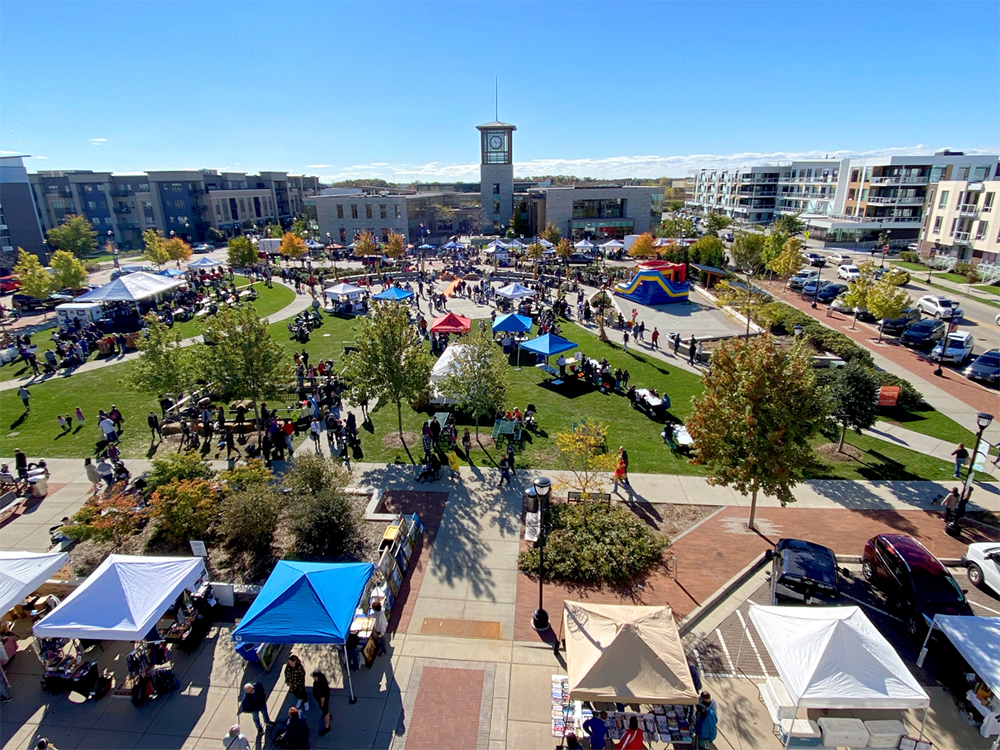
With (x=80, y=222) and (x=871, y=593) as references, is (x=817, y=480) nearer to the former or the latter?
(x=871, y=593)

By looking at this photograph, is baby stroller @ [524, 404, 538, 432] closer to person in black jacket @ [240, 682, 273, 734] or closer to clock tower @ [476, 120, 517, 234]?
person in black jacket @ [240, 682, 273, 734]

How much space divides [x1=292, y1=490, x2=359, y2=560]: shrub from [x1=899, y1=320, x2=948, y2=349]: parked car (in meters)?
31.6

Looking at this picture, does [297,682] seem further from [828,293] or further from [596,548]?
[828,293]

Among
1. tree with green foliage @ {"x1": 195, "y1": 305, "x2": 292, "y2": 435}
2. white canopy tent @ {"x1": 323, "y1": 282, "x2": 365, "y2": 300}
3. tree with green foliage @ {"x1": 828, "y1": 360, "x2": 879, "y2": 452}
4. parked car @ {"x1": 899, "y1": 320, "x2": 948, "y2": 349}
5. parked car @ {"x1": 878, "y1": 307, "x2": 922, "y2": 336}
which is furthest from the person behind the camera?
white canopy tent @ {"x1": 323, "y1": 282, "x2": 365, "y2": 300}

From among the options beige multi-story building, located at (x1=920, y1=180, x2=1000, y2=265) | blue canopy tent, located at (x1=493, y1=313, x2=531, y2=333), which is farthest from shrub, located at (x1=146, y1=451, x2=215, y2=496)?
beige multi-story building, located at (x1=920, y1=180, x2=1000, y2=265)

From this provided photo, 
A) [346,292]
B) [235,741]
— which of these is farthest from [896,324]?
[235,741]

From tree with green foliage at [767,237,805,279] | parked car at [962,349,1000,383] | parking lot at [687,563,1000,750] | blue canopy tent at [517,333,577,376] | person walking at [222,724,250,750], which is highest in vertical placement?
tree with green foliage at [767,237,805,279]

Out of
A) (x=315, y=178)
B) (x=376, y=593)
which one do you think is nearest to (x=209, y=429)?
(x=376, y=593)

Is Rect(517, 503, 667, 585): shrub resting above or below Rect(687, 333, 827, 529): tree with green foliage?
below

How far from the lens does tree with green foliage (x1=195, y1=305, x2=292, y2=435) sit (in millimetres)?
18547

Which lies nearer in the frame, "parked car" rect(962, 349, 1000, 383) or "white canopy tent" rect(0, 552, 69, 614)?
"white canopy tent" rect(0, 552, 69, 614)

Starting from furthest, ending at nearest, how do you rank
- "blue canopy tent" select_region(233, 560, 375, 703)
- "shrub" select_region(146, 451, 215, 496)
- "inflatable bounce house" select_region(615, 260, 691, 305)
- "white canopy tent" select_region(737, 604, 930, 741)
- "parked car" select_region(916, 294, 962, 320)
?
"inflatable bounce house" select_region(615, 260, 691, 305), "parked car" select_region(916, 294, 962, 320), "shrub" select_region(146, 451, 215, 496), "blue canopy tent" select_region(233, 560, 375, 703), "white canopy tent" select_region(737, 604, 930, 741)

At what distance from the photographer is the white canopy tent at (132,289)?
34281 mm

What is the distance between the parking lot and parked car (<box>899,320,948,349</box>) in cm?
2157
